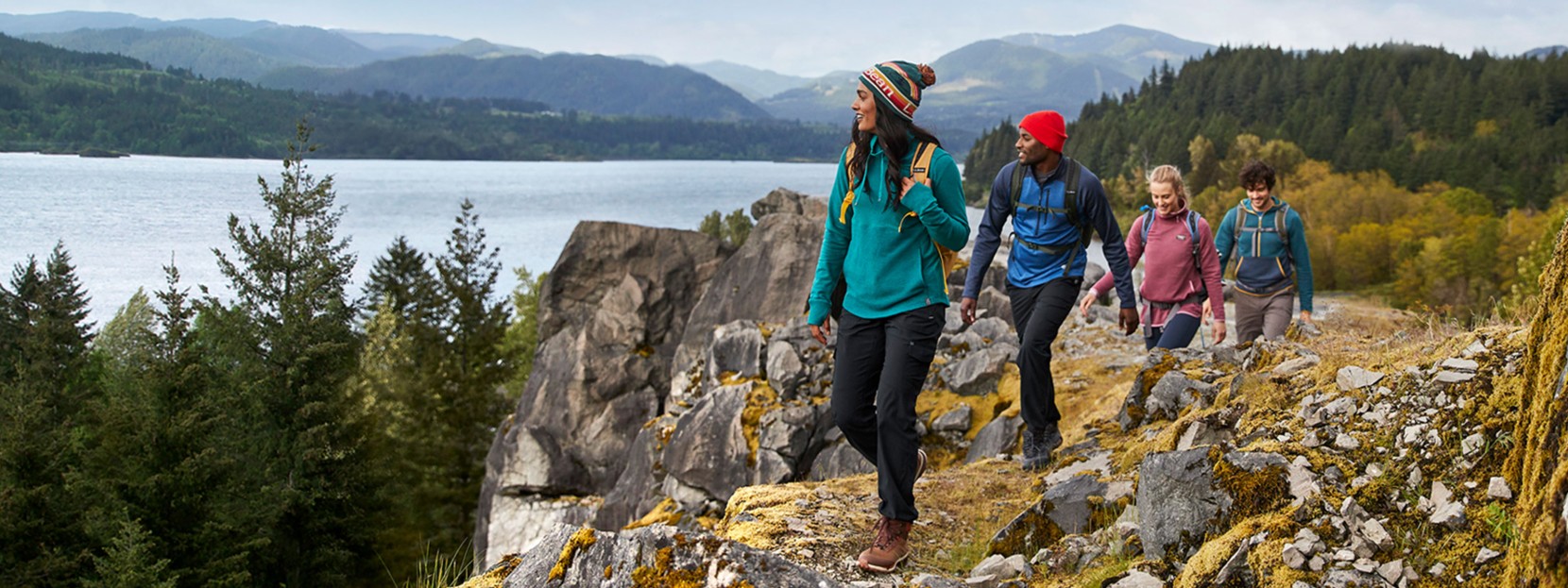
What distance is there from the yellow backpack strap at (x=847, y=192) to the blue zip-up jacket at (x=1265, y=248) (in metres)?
5.62

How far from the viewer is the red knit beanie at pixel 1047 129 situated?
24.7 ft

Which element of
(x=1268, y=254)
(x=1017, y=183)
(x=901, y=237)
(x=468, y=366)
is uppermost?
(x=1017, y=183)

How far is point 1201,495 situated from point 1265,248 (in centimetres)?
597

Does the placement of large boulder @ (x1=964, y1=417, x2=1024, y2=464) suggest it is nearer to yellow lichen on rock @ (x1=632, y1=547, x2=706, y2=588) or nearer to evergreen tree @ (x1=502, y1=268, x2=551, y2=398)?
yellow lichen on rock @ (x1=632, y1=547, x2=706, y2=588)

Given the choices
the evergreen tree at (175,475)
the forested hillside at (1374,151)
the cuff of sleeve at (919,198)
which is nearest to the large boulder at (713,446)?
the cuff of sleeve at (919,198)

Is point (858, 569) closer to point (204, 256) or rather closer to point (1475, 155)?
point (204, 256)

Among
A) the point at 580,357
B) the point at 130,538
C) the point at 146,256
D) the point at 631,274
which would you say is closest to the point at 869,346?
the point at 130,538

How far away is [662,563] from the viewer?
4266 millimetres

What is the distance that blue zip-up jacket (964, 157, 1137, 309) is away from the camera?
768cm

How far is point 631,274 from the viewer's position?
3853 cm

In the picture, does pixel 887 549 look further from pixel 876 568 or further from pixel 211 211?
pixel 211 211

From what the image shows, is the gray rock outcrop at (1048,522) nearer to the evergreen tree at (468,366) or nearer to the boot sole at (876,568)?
the boot sole at (876,568)

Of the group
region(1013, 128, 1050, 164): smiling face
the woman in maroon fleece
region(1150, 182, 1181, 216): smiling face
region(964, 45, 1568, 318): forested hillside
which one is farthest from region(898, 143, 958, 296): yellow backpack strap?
region(964, 45, 1568, 318): forested hillside

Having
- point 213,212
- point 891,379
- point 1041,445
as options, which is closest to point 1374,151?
point 213,212
